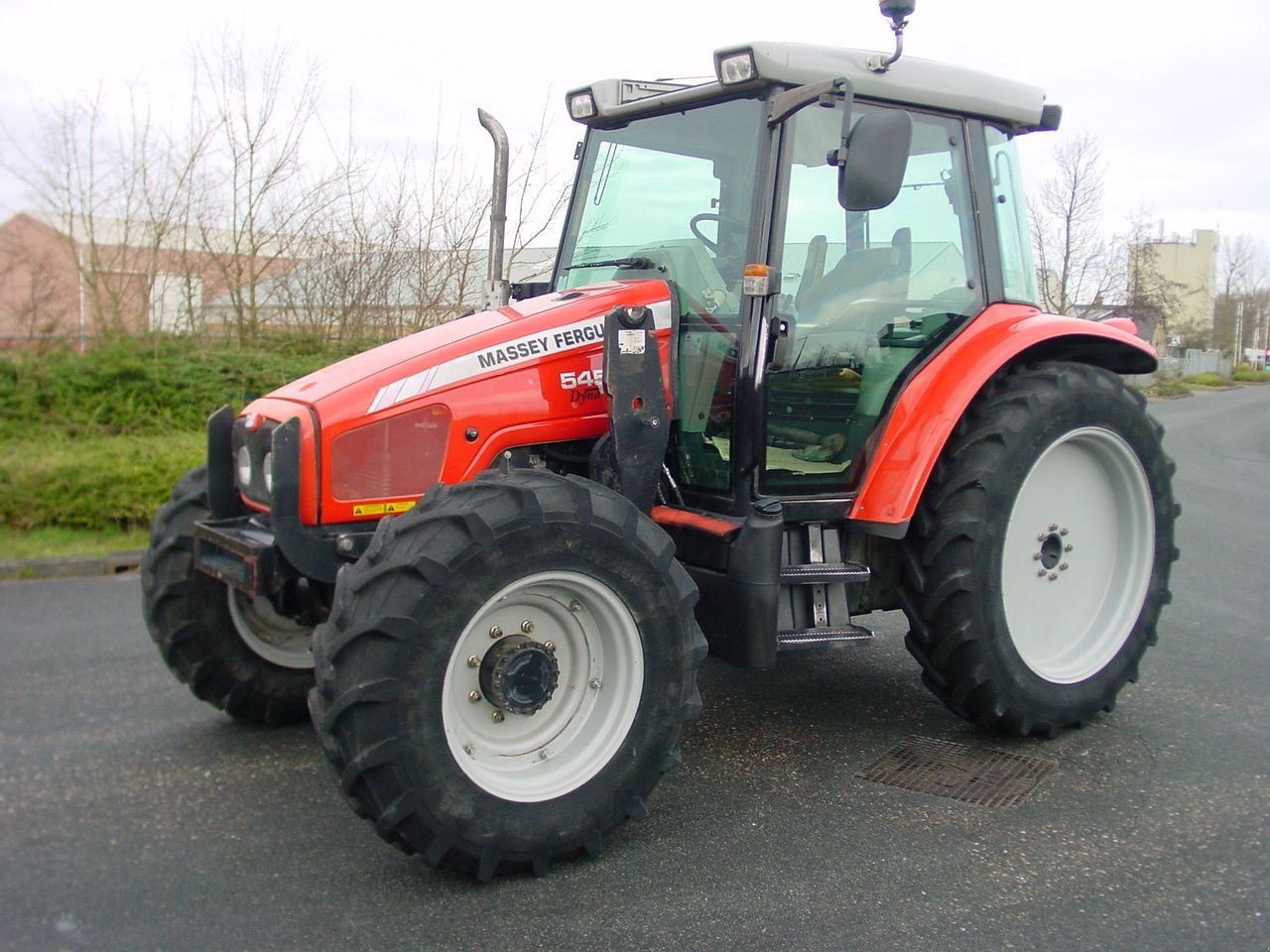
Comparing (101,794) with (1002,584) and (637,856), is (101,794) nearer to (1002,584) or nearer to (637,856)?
(637,856)

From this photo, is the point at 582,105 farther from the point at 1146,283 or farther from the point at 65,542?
A: the point at 1146,283

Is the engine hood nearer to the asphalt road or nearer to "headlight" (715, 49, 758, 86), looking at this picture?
"headlight" (715, 49, 758, 86)

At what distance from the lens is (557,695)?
3.65 metres

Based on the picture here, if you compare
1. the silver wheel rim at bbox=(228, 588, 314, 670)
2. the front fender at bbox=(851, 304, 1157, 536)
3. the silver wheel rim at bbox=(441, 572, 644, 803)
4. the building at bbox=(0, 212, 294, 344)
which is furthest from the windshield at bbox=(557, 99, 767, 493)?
the building at bbox=(0, 212, 294, 344)

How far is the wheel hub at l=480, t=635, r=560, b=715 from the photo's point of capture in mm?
3490

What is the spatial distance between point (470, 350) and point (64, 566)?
568 centimetres

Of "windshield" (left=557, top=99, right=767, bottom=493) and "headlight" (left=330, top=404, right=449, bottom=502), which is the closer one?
"headlight" (left=330, top=404, right=449, bottom=502)

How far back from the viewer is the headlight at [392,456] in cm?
378

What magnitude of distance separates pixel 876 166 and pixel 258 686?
3.02m

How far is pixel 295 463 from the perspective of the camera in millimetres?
3697

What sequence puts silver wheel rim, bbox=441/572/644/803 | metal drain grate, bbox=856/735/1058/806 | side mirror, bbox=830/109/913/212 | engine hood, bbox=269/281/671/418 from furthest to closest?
metal drain grate, bbox=856/735/1058/806, engine hood, bbox=269/281/671/418, side mirror, bbox=830/109/913/212, silver wheel rim, bbox=441/572/644/803

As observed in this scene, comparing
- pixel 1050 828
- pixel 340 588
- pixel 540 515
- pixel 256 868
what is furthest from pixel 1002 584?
pixel 256 868

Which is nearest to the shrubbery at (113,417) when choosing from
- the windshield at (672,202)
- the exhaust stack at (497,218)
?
the exhaust stack at (497,218)

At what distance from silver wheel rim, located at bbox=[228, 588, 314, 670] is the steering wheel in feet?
6.97
